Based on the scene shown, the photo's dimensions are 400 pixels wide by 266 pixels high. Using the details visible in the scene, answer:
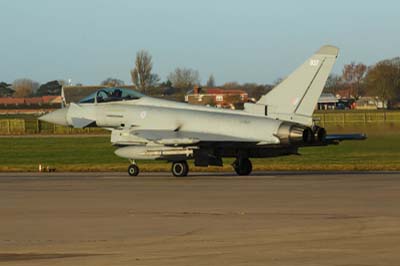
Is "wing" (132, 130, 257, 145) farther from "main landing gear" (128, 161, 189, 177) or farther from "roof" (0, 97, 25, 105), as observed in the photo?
"roof" (0, 97, 25, 105)

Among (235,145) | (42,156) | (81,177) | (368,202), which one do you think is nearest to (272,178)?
(235,145)

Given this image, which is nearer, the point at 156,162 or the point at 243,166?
the point at 243,166

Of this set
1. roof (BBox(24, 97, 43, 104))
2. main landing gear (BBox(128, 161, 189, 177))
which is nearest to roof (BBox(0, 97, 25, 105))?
roof (BBox(24, 97, 43, 104))

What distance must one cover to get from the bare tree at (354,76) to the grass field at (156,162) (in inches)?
3069

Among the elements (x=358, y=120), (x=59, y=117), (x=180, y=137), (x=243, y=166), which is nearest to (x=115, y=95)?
(x=59, y=117)

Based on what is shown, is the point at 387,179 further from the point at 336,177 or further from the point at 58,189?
the point at 58,189

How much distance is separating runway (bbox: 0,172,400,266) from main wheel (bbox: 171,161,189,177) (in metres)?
1.72

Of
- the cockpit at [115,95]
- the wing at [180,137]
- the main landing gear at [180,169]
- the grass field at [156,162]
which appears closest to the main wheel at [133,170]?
the wing at [180,137]

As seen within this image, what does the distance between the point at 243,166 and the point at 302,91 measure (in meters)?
3.81

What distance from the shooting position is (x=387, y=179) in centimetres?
2889

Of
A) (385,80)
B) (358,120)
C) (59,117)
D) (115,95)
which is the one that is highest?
(385,80)

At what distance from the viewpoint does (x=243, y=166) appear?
106 ft

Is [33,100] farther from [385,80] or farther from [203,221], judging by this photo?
[203,221]

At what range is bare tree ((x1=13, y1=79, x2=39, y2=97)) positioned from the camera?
532 ft
